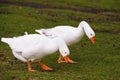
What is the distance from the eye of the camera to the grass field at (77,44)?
13.2 metres

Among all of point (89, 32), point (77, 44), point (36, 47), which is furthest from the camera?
point (77, 44)

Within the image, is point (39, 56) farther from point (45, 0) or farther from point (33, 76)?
point (45, 0)

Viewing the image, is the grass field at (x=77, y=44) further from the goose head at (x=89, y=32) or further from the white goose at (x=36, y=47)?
the goose head at (x=89, y=32)

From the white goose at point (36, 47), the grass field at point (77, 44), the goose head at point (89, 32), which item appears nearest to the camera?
the white goose at point (36, 47)

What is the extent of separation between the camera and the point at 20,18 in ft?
84.1

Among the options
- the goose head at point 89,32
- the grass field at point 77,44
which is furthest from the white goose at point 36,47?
the goose head at point 89,32

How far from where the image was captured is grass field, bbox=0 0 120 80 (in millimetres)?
13250

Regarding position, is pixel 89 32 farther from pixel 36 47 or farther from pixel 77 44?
pixel 77 44

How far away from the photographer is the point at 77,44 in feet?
63.4

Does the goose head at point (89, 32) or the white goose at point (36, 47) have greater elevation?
the goose head at point (89, 32)

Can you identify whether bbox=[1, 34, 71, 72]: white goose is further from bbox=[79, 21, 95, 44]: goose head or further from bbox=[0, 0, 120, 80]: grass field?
bbox=[79, 21, 95, 44]: goose head

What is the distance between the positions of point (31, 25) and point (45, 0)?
14420 mm

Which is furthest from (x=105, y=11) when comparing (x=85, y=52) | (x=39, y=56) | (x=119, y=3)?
(x=39, y=56)

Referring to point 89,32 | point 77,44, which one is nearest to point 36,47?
point 89,32
